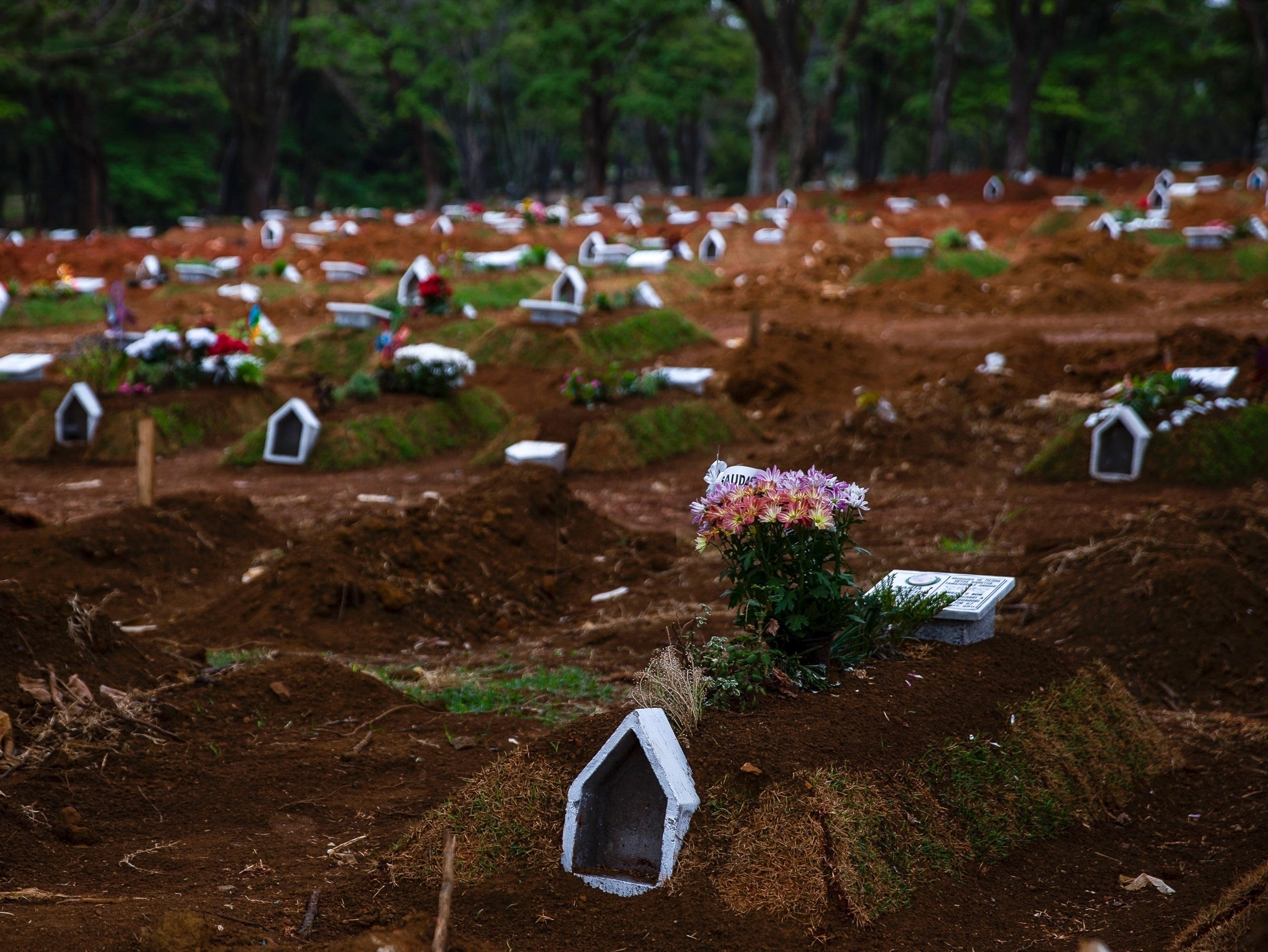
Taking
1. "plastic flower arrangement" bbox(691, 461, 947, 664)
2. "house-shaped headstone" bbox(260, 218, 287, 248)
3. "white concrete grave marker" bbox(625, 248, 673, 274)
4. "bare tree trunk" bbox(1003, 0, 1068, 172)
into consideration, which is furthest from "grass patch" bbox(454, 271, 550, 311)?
"bare tree trunk" bbox(1003, 0, 1068, 172)

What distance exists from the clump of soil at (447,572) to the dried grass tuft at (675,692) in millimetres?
3753

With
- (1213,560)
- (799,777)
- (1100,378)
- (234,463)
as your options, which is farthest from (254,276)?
(799,777)

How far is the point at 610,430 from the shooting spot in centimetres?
1329

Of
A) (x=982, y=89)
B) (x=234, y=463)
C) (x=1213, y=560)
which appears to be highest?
(x=982, y=89)

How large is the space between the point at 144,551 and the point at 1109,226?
21.8 m

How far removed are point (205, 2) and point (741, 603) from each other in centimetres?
4079

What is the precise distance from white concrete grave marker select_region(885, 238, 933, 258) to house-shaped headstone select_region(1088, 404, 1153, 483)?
13689 mm

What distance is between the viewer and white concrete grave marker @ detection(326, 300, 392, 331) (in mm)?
17516

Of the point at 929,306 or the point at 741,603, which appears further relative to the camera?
the point at 929,306

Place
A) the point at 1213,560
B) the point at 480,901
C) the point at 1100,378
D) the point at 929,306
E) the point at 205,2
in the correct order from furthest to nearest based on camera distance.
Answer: the point at 205,2, the point at 929,306, the point at 1100,378, the point at 1213,560, the point at 480,901

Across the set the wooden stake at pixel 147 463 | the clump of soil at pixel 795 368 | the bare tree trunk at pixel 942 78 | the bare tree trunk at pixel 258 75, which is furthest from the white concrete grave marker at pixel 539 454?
the bare tree trunk at pixel 258 75

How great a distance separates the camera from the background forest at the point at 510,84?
125 ft

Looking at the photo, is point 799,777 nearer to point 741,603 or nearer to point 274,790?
point 741,603

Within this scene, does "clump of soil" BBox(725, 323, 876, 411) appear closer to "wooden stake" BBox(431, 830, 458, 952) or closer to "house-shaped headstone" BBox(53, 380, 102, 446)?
"house-shaped headstone" BBox(53, 380, 102, 446)
